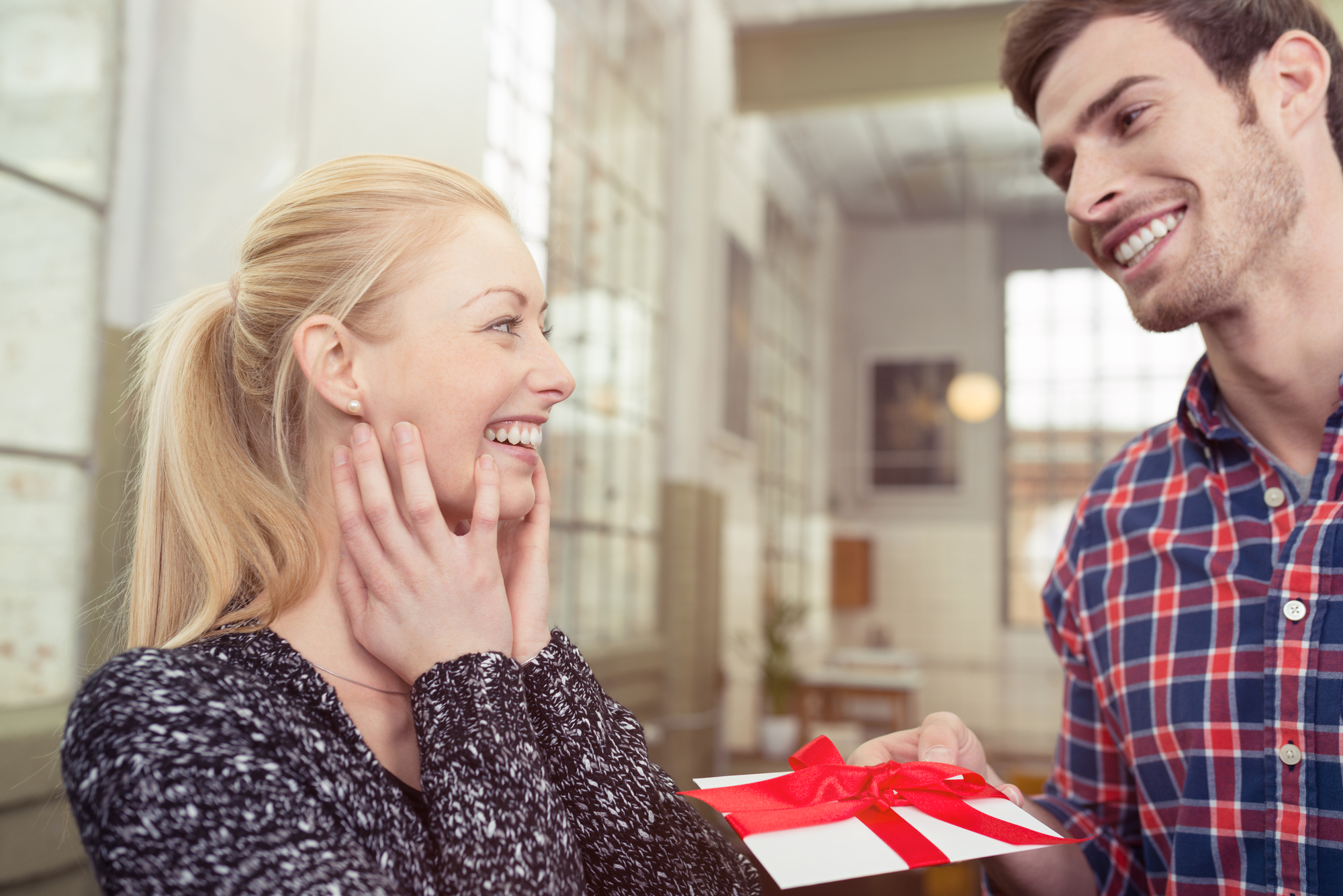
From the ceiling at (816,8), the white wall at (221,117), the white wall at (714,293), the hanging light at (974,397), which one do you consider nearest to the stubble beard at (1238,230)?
the white wall at (221,117)

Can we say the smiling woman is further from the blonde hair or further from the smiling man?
the smiling man

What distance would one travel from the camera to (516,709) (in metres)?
0.81

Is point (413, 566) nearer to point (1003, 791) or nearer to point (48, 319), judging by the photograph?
point (1003, 791)

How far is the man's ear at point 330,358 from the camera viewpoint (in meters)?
0.94

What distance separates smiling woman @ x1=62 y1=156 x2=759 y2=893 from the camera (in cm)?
72

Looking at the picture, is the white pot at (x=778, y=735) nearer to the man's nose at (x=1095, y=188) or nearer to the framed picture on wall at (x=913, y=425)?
the framed picture on wall at (x=913, y=425)

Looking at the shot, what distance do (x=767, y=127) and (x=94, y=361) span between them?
234 inches

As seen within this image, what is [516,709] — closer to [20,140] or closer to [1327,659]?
[1327,659]

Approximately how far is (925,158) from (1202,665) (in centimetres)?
754

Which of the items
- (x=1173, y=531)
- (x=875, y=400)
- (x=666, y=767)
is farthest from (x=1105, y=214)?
(x=875, y=400)

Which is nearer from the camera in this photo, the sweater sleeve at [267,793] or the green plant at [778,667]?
the sweater sleeve at [267,793]

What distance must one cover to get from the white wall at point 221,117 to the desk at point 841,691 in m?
5.17

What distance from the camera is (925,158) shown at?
8.09 m

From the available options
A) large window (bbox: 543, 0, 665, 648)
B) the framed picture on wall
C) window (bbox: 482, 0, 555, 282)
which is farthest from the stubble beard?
the framed picture on wall
